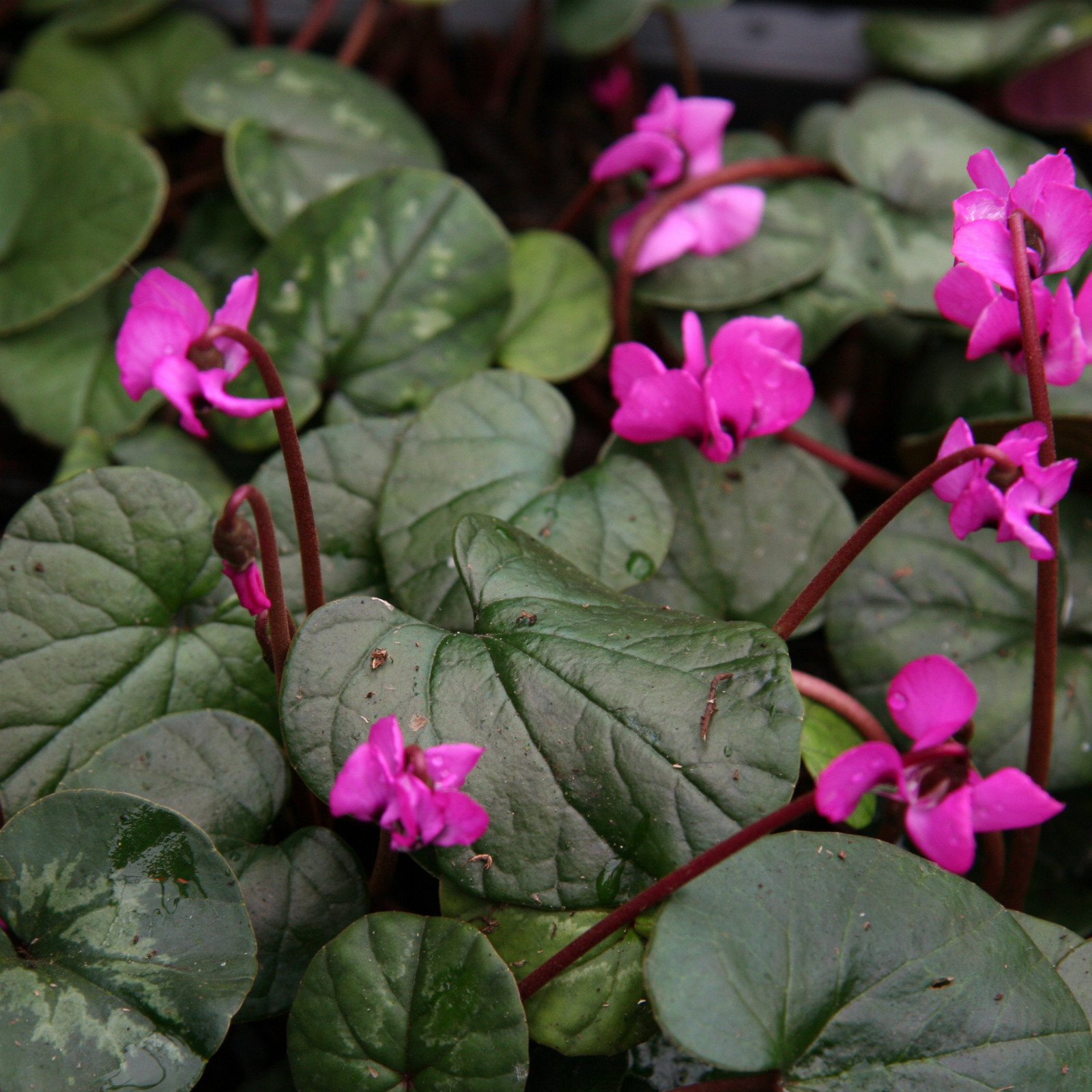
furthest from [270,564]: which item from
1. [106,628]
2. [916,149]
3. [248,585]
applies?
[916,149]

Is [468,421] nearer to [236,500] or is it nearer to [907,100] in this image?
[236,500]

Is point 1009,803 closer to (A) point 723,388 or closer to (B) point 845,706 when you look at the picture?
(B) point 845,706

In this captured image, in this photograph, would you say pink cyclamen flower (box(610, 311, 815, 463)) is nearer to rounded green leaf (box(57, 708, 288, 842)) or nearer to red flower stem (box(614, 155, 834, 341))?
red flower stem (box(614, 155, 834, 341))

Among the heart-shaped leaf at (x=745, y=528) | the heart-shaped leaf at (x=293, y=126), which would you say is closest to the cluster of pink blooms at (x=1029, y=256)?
the heart-shaped leaf at (x=745, y=528)

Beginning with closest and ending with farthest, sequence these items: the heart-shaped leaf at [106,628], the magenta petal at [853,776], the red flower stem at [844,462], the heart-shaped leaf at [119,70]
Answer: the magenta petal at [853,776] → the heart-shaped leaf at [106,628] → the red flower stem at [844,462] → the heart-shaped leaf at [119,70]

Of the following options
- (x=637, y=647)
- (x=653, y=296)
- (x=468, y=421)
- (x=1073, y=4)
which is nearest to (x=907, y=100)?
(x=1073, y=4)

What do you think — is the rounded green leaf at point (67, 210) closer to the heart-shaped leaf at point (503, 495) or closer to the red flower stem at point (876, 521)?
the heart-shaped leaf at point (503, 495)

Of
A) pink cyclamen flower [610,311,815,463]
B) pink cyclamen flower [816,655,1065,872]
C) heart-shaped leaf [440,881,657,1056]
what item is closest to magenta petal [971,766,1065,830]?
pink cyclamen flower [816,655,1065,872]
